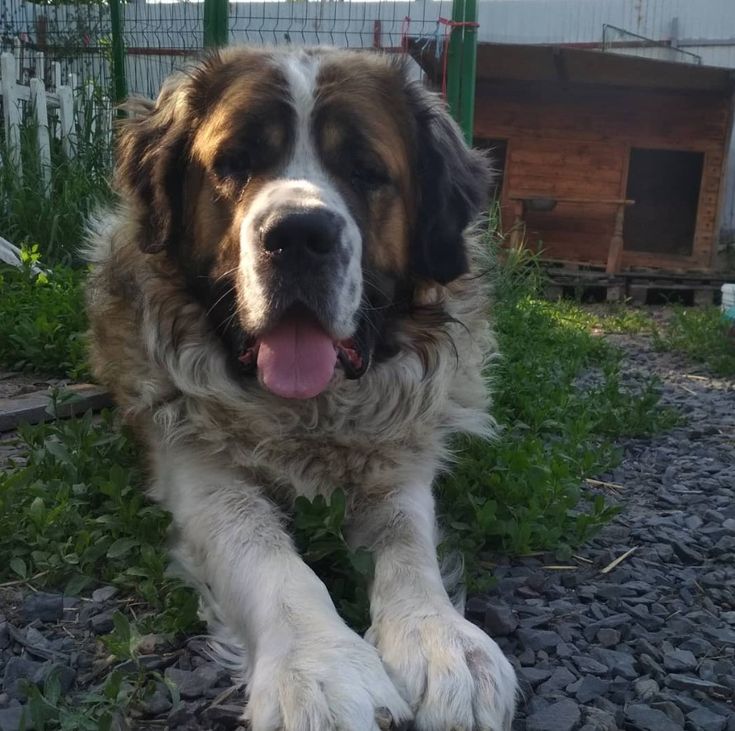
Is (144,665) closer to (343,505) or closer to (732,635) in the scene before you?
(343,505)

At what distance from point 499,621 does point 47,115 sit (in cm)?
478

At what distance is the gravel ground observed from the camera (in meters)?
1.38

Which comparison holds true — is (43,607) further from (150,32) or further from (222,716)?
(150,32)

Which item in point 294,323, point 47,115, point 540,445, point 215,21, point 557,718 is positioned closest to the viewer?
point 557,718

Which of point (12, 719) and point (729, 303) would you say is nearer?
point (12, 719)

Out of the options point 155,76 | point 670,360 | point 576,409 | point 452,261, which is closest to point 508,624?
point 452,261

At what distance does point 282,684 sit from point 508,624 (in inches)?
20.8

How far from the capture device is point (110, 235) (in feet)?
8.19

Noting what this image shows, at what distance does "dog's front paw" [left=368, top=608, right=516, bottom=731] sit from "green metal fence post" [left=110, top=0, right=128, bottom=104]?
162 inches

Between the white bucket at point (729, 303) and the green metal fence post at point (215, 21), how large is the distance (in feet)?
10.9

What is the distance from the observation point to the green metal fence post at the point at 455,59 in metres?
4.71

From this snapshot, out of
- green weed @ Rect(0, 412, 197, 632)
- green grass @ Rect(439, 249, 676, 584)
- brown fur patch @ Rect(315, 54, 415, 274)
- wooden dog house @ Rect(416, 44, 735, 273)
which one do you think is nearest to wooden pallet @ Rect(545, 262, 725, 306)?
wooden dog house @ Rect(416, 44, 735, 273)

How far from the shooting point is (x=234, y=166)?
2023mm

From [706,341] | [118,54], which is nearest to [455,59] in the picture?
[118,54]
